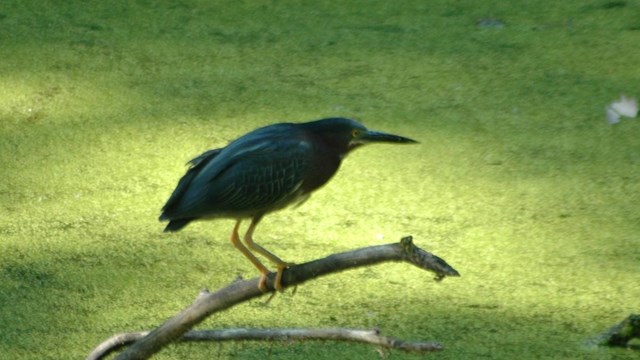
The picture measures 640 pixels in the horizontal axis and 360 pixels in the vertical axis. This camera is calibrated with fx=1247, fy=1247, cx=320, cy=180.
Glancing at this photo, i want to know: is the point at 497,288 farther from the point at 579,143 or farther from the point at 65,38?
the point at 65,38

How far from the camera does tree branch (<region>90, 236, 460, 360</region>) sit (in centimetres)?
136

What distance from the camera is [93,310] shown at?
2.06m

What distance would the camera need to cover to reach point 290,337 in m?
1.50

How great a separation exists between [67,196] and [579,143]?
3.39ft

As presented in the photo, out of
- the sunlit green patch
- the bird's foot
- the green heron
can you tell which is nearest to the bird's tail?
the green heron

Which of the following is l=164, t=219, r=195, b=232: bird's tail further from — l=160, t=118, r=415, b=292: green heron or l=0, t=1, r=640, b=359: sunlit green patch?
l=0, t=1, r=640, b=359: sunlit green patch

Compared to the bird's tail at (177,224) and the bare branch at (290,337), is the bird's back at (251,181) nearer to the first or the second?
the bird's tail at (177,224)

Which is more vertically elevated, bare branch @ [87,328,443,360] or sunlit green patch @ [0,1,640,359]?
bare branch @ [87,328,443,360]

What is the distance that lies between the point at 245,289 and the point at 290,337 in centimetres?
8

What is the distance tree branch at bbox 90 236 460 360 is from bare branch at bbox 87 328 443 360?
0.05 metres

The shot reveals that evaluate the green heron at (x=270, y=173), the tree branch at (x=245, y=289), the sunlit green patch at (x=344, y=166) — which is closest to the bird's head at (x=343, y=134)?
the green heron at (x=270, y=173)

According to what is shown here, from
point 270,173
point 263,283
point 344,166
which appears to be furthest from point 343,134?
point 344,166

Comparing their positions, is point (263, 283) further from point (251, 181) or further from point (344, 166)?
point (344, 166)

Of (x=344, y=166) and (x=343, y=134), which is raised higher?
(x=343, y=134)
